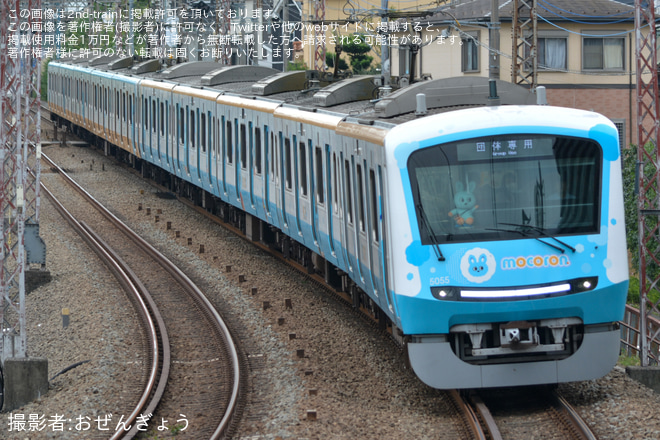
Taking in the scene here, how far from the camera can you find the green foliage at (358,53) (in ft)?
169

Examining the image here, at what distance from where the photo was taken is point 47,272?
15805 millimetres

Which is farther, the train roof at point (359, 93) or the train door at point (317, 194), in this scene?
the train door at point (317, 194)

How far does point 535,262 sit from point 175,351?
192 inches

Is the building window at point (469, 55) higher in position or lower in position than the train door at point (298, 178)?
higher

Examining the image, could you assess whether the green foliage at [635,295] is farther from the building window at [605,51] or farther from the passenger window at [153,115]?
the passenger window at [153,115]

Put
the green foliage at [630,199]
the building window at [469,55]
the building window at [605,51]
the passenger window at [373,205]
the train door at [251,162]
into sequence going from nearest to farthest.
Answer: the passenger window at [373,205], the train door at [251,162], the green foliage at [630,199], the building window at [605,51], the building window at [469,55]

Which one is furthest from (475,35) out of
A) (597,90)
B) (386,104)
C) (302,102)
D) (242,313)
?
(386,104)

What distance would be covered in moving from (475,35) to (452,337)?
19.7 meters

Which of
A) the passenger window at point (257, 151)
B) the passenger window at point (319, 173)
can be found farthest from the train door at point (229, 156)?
the passenger window at point (319, 173)

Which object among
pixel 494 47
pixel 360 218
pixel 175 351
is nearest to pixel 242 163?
pixel 494 47

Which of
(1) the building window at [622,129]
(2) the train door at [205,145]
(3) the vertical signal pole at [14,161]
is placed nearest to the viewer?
(3) the vertical signal pole at [14,161]

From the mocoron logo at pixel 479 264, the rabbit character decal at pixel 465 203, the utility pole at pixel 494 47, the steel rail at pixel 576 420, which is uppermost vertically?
the utility pole at pixel 494 47

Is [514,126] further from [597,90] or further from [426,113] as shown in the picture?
[597,90]

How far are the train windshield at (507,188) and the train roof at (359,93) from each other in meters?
0.78
